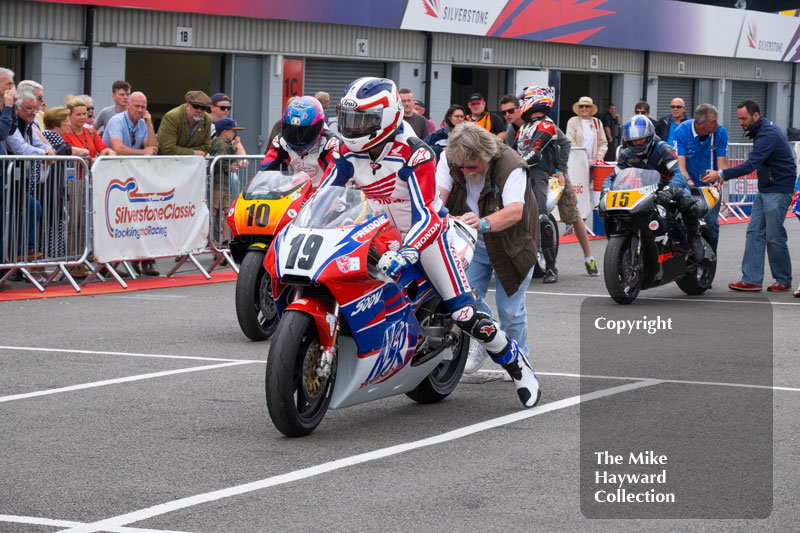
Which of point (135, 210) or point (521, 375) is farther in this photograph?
point (135, 210)

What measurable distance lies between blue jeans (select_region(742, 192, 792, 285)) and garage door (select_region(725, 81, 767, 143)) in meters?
23.8

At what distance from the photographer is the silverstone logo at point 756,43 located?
126 feet

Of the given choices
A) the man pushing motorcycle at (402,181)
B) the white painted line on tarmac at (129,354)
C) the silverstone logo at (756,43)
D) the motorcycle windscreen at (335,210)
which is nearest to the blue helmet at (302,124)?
the white painted line on tarmac at (129,354)

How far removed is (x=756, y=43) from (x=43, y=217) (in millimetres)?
29794

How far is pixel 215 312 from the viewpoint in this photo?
12055mm

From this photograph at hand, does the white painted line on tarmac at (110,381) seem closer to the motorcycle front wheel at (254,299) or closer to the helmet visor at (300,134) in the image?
the motorcycle front wheel at (254,299)

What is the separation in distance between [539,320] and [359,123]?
16.0 feet

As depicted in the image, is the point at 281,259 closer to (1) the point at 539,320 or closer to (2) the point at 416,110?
(1) the point at 539,320

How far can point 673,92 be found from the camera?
36.2 meters

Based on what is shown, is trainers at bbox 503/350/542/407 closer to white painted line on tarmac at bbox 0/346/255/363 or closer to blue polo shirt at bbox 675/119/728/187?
white painted line on tarmac at bbox 0/346/255/363

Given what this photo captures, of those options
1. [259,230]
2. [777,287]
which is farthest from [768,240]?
[259,230]

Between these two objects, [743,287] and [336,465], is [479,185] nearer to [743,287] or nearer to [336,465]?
[336,465]

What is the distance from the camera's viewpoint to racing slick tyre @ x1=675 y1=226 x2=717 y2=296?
13500mm

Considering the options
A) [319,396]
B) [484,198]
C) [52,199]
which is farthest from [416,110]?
[319,396]
